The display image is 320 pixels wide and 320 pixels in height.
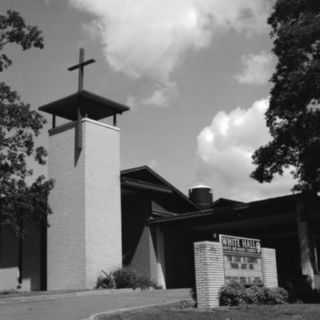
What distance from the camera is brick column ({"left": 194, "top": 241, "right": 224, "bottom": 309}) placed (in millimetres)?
16516

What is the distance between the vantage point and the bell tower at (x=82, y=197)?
82.4 feet

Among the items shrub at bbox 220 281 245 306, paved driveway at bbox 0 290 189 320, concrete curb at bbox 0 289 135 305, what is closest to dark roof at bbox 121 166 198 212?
concrete curb at bbox 0 289 135 305

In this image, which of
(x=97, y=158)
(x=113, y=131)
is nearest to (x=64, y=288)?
(x=97, y=158)

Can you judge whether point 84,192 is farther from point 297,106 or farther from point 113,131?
point 297,106

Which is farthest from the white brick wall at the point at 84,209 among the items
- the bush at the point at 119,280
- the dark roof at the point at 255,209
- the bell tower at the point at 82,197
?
the dark roof at the point at 255,209

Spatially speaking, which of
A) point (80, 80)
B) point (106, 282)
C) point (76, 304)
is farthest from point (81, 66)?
point (76, 304)

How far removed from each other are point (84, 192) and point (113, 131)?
372cm

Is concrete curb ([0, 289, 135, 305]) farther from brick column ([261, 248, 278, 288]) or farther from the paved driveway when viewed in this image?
brick column ([261, 248, 278, 288])

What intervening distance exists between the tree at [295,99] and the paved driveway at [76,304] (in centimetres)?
584

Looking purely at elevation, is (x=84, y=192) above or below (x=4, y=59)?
below

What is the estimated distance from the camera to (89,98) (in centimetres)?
2656

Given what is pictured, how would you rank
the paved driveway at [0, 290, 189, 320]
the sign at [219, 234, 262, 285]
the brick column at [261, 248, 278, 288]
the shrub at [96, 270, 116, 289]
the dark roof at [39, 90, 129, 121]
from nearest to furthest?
the paved driveway at [0, 290, 189, 320], the sign at [219, 234, 262, 285], the brick column at [261, 248, 278, 288], the shrub at [96, 270, 116, 289], the dark roof at [39, 90, 129, 121]

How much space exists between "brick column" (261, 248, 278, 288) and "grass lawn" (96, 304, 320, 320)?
4.14m

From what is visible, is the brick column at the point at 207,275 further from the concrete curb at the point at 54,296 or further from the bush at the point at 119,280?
the bush at the point at 119,280
